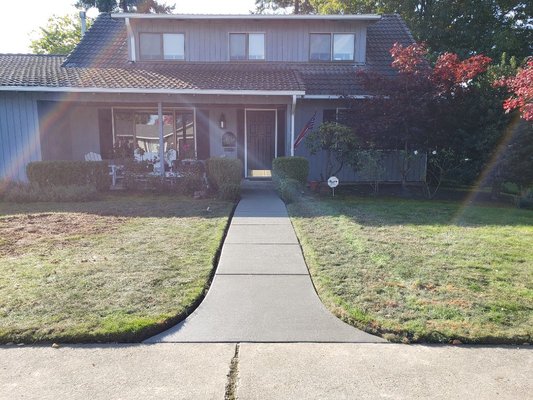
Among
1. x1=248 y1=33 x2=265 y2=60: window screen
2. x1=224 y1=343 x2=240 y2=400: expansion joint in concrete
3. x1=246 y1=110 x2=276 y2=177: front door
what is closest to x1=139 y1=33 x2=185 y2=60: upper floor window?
x1=248 y1=33 x2=265 y2=60: window screen

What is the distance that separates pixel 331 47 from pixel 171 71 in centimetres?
560

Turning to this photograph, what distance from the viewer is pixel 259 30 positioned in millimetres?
13445

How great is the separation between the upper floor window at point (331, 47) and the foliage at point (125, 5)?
797 inches

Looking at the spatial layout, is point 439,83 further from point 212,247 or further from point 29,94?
point 29,94

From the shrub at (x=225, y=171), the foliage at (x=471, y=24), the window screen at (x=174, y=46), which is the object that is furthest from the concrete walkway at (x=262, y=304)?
the foliage at (x=471, y=24)

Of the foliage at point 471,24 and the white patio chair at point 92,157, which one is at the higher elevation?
the foliage at point 471,24

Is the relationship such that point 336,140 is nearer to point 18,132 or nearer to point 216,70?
point 216,70

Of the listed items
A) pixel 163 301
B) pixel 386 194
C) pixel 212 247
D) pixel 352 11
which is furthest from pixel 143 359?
pixel 352 11

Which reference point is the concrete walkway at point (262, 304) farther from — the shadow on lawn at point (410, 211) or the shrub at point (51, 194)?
the shrub at point (51, 194)

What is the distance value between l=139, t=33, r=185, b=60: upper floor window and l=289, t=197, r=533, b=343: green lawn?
852 centimetres

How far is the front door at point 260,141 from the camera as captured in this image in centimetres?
1348

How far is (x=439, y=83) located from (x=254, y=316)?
866 cm

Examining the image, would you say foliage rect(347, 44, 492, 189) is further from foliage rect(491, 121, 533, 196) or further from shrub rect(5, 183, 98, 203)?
shrub rect(5, 183, 98, 203)

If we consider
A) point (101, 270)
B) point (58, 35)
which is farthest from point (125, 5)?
point (101, 270)
